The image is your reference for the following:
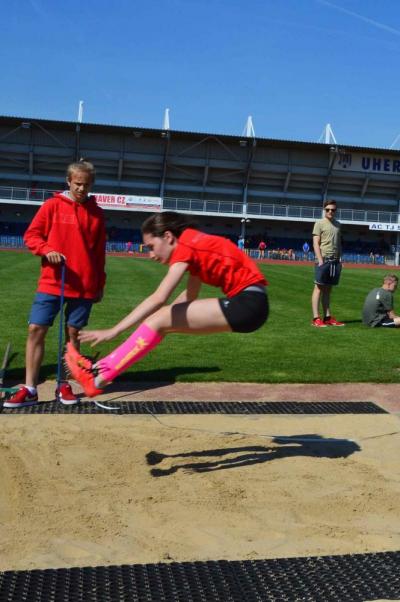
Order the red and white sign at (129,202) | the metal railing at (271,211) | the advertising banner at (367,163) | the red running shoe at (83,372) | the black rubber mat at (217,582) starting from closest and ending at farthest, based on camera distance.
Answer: the black rubber mat at (217,582), the red running shoe at (83,372), the red and white sign at (129,202), the metal railing at (271,211), the advertising banner at (367,163)

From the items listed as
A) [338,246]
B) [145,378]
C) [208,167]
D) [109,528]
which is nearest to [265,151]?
[208,167]

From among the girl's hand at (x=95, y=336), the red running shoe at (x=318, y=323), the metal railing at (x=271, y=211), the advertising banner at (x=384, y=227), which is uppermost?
the metal railing at (x=271, y=211)

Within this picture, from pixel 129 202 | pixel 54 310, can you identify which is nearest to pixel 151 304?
pixel 54 310

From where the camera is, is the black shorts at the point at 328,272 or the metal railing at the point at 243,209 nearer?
the black shorts at the point at 328,272

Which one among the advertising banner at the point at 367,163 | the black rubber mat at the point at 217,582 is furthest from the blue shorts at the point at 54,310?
the advertising banner at the point at 367,163

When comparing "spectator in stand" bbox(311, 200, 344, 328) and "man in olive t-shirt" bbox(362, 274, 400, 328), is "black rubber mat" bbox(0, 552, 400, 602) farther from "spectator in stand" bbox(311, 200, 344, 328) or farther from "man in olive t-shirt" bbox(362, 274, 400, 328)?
"man in olive t-shirt" bbox(362, 274, 400, 328)

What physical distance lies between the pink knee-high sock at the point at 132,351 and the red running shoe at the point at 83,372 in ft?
0.27

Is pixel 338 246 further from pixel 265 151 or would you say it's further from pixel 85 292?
pixel 265 151

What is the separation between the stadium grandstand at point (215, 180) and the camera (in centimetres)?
5288

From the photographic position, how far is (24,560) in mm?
3002

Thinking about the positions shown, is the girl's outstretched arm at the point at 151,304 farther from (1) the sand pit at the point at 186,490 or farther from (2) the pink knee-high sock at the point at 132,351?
(1) the sand pit at the point at 186,490

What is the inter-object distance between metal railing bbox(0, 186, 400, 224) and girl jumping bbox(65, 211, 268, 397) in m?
47.9

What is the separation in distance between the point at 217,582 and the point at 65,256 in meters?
Result: 3.44

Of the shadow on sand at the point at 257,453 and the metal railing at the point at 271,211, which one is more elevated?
the metal railing at the point at 271,211
